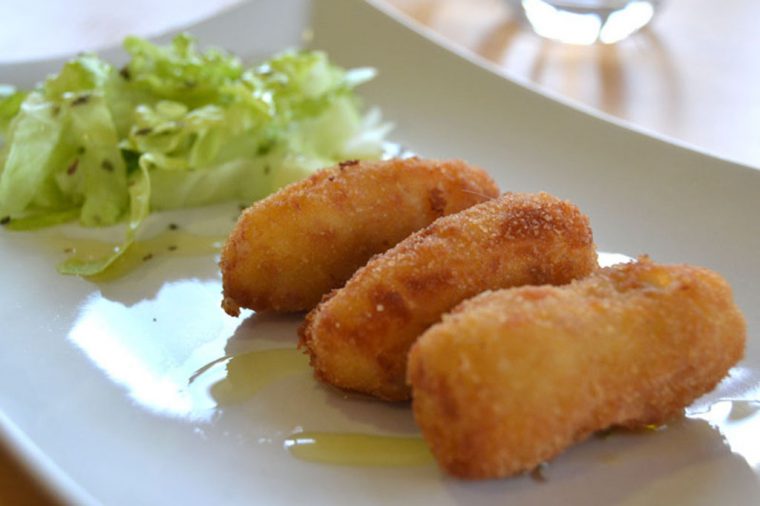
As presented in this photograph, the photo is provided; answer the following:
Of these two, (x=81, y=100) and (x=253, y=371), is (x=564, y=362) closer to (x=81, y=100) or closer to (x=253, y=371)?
(x=253, y=371)

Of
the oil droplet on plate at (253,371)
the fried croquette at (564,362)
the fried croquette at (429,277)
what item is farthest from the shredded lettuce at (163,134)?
the fried croquette at (564,362)

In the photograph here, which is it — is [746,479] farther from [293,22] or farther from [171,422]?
[293,22]

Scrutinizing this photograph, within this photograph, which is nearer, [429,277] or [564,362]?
[564,362]

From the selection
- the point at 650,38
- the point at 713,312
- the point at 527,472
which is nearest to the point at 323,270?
the point at 527,472

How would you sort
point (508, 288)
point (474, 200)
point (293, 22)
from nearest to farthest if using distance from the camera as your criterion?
point (508, 288), point (474, 200), point (293, 22)

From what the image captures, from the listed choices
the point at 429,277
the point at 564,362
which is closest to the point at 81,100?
the point at 429,277

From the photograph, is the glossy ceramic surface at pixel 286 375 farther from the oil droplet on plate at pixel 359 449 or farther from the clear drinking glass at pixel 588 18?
the clear drinking glass at pixel 588 18

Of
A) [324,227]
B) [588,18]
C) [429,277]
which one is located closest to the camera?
[429,277]
